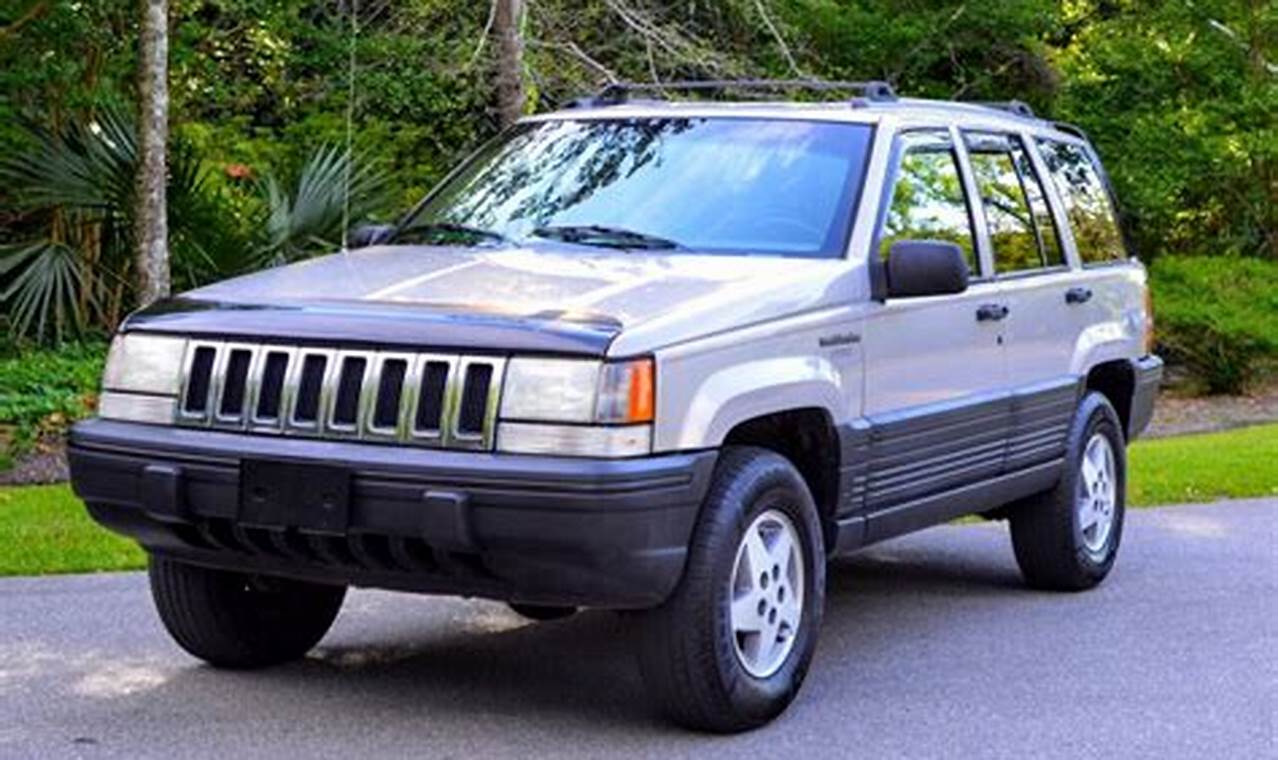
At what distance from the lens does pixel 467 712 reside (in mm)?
6730

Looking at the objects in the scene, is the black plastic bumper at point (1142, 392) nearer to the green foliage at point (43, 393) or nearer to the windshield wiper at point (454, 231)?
the windshield wiper at point (454, 231)

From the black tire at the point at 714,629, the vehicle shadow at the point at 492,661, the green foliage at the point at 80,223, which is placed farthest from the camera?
the green foliage at the point at 80,223

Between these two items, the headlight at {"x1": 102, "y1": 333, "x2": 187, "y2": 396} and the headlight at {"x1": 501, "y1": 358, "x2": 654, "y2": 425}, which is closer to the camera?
the headlight at {"x1": 501, "y1": 358, "x2": 654, "y2": 425}

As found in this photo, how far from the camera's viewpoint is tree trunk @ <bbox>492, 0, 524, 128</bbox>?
15.0 m

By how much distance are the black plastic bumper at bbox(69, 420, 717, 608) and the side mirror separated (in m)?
1.31

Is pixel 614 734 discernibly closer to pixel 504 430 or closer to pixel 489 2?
pixel 504 430

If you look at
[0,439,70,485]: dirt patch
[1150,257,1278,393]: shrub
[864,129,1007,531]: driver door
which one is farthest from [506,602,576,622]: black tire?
[1150,257,1278,393]: shrub

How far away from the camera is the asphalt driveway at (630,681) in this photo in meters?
6.34

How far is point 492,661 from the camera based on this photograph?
299 inches

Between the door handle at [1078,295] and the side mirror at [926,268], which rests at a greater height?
the side mirror at [926,268]

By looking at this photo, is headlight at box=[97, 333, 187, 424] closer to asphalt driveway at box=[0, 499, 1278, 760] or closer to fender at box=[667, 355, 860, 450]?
asphalt driveway at box=[0, 499, 1278, 760]

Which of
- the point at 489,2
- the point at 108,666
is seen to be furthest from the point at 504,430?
the point at 489,2

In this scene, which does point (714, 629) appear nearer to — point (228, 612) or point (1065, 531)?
point (228, 612)

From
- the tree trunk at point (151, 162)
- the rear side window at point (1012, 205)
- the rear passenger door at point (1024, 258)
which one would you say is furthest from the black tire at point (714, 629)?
the tree trunk at point (151, 162)
